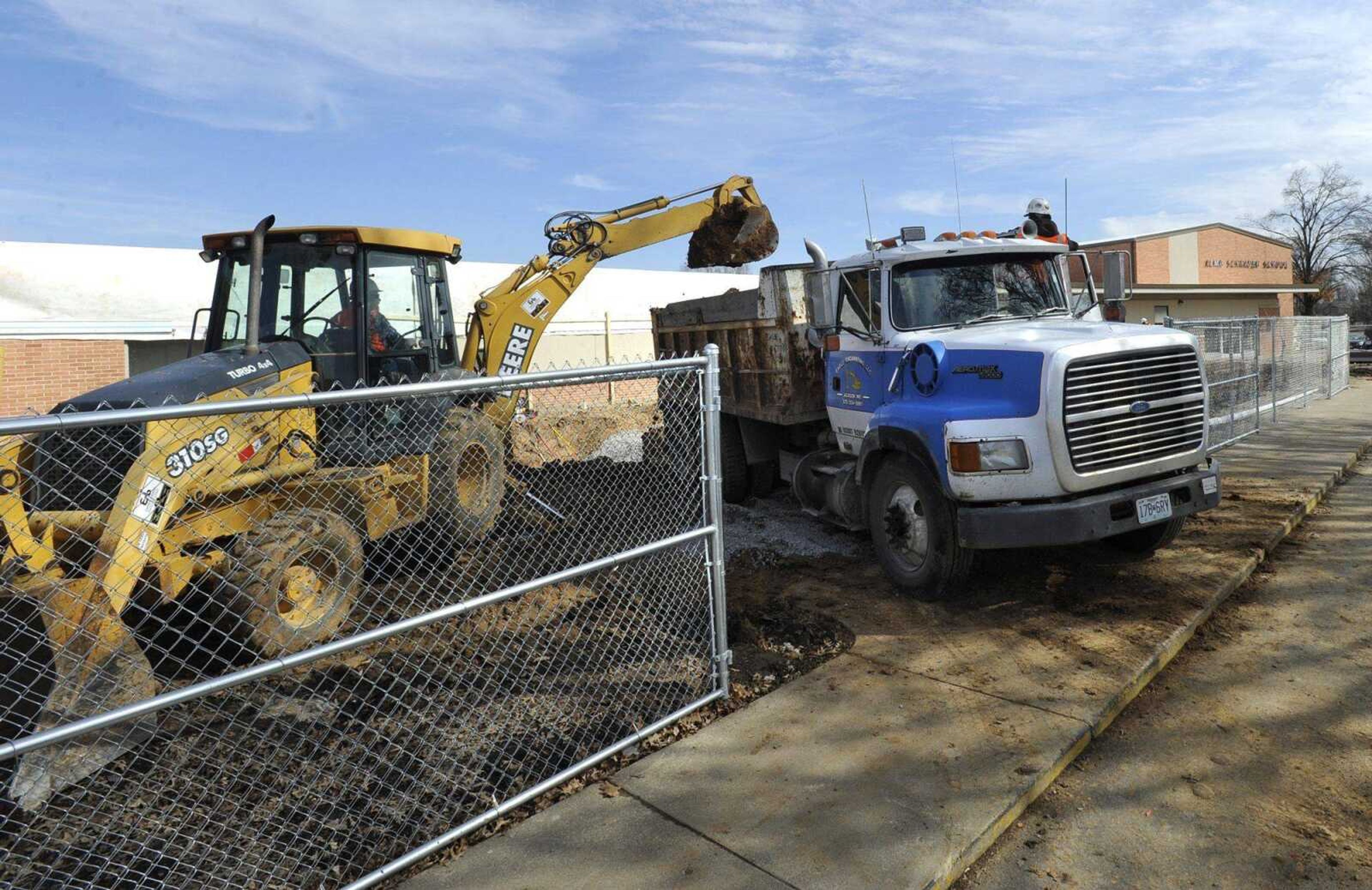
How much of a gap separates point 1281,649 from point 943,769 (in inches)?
107

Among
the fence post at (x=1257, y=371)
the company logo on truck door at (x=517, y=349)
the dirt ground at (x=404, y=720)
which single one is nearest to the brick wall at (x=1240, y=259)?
the fence post at (x=1257, y=371)

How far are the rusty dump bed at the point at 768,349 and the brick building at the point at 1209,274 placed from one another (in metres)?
30.3

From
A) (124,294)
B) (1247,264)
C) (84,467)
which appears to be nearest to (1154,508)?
(84,467)

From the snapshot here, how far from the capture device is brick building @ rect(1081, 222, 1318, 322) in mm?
36969

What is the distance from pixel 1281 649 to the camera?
5133mm

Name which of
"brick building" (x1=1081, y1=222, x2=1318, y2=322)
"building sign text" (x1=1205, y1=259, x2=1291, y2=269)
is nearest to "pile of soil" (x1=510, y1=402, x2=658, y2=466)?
"brick building" (x1=1081, y1=222, x2=1318, y2=322)

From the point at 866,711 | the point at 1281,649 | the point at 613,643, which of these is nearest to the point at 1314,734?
the point at 1281,649

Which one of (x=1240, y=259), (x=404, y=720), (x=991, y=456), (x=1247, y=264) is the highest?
(x=1240, y=259)

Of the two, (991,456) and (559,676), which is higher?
(991,456)

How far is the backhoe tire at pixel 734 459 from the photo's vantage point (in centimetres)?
958

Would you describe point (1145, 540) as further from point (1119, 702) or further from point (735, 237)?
point (735, 237)

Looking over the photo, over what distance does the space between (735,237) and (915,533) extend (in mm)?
5073

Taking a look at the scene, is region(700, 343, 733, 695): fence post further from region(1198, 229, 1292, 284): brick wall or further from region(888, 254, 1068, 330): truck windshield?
region(1198, 229, 1292, 284): brick wall

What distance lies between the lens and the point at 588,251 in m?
9.71
